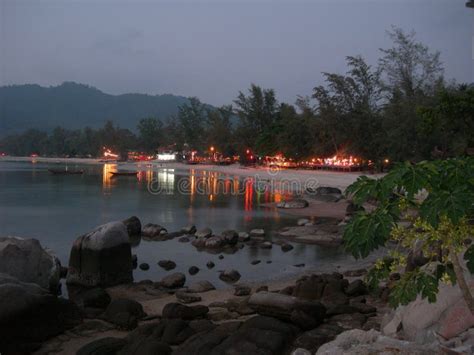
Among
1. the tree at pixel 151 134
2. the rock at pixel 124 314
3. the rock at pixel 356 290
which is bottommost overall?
the rock at pixel 124 314

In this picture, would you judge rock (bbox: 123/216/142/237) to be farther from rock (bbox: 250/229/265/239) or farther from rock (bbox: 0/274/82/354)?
rock (bbox: 0/274/82/354)

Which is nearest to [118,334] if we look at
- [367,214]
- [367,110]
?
[367,214]

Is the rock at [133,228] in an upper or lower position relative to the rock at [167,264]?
upper

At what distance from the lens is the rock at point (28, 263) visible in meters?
11.1

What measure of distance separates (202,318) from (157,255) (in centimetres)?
877

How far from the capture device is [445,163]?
12.6ft

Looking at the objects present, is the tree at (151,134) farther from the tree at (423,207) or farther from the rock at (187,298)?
the tree at (423,207)

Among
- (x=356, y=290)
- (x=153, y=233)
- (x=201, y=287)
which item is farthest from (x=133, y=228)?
(x=356, y=290)

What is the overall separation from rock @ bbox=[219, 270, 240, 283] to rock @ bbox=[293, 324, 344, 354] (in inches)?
251

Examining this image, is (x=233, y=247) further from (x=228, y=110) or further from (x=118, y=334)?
(x=228, y=110)

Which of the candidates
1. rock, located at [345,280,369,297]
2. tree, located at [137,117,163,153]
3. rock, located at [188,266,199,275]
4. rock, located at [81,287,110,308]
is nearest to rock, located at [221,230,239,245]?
rock, located at [188,266,199,275]

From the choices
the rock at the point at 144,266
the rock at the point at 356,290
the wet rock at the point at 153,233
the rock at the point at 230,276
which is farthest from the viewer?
the wet rock at the point at 153,233

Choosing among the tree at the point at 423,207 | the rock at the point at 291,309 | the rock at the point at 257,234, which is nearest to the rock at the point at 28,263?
the rock at the point at 291,309

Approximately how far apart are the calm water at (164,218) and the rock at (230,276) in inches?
9.1
